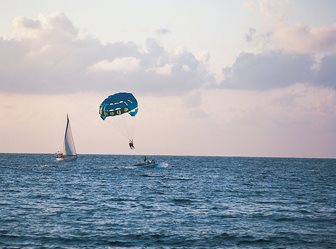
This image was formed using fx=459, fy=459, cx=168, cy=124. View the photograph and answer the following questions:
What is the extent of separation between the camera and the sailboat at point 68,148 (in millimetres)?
123562

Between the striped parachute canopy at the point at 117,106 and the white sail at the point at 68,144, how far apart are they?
6034cm

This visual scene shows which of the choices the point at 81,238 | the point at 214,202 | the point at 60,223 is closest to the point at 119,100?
the point at 214,202

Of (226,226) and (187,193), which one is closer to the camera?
(226,226)

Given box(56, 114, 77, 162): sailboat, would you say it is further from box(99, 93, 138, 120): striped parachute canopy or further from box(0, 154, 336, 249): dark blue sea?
box(0, 154, 336, 249): dark blue sea

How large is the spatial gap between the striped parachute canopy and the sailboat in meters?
60.4

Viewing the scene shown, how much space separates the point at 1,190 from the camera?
187ft

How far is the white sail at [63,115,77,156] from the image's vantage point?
405 feet

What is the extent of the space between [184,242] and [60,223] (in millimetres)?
10375

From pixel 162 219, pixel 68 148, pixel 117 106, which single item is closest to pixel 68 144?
pixel 68 148

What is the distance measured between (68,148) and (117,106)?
65.8 meters

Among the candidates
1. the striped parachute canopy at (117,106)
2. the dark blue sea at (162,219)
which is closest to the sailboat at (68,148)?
the striped parachute canopy at (117,106)

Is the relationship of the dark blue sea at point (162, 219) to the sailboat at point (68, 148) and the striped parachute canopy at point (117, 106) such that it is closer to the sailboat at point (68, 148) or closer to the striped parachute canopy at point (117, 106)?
the striped parachute canopy at point (117, 106)

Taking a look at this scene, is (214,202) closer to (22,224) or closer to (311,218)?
(311,218)

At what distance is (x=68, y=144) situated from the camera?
12606 centimetres
